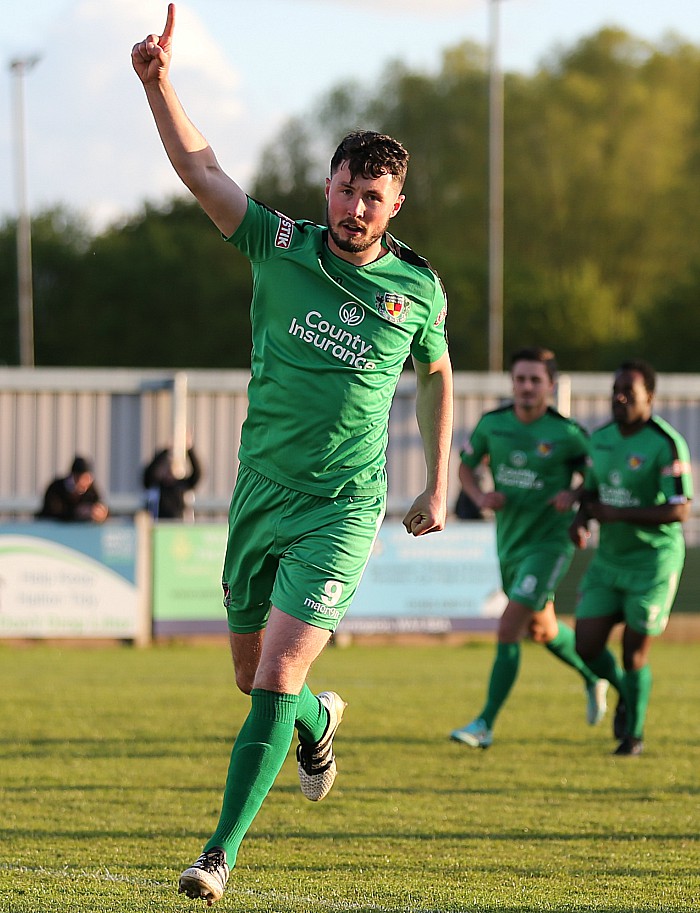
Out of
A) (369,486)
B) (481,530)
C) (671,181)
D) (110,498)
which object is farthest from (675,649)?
(671,181)

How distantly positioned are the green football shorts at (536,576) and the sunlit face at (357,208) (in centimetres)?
450

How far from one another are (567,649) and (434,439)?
16.1 ft

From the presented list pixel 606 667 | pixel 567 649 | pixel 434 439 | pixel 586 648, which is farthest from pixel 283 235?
pixel 567 649

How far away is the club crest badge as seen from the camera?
5.23 meters

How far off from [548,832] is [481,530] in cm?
1089

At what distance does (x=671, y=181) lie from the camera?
58281 mm

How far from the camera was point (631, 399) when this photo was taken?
9.20 m

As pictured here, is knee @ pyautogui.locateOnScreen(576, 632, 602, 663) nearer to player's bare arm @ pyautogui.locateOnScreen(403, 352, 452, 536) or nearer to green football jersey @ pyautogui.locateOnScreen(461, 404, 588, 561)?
green football jersey @ pyautogui.locateOnScreen(461, 404, 588, 561)

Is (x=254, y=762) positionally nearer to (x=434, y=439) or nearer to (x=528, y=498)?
(x=434, y=439)

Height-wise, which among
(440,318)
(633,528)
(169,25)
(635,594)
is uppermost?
(169,25)

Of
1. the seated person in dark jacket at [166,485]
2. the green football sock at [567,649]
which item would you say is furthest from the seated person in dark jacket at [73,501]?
the green football sock at [567,649]

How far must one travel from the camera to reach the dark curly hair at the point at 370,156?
5055mm

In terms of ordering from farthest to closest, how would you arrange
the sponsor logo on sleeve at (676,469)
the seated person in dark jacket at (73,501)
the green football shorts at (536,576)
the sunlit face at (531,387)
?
the seated person in dark jacket at (73,501) < the sunlit face at (531,387) < the green football shorts at (536,576) < the sponsor logo on sleeve at (676,469)

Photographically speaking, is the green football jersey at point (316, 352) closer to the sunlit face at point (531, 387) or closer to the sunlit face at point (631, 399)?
the sunlit face at point (631, 399)
